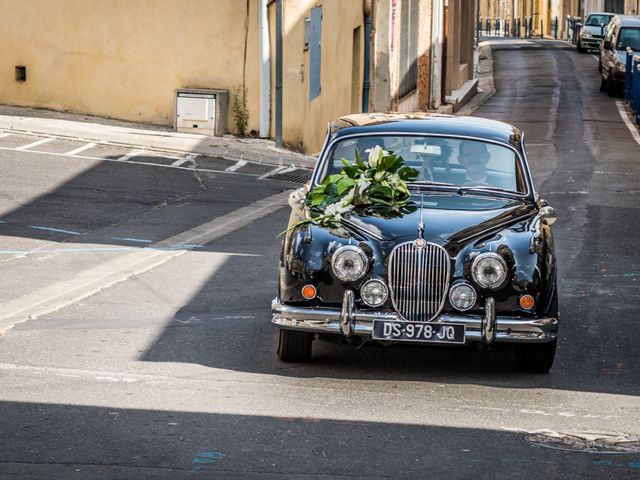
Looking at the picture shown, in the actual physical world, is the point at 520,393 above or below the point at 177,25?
below

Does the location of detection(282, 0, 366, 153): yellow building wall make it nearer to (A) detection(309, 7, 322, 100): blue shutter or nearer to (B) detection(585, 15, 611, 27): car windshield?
(A) detection(309, 7, 322, 100): blue shutter

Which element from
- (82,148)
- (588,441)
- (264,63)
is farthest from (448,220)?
(264,63)

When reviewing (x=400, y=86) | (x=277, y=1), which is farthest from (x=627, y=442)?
(x=400, y=86)

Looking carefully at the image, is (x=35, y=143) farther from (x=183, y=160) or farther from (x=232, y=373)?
(x=232, y=373)

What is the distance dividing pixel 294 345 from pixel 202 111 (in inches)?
585

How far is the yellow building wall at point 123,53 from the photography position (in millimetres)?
23516

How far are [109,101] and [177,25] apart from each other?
1.93 meters

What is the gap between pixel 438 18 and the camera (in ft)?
126

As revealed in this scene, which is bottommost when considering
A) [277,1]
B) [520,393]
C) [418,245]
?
[520,393]

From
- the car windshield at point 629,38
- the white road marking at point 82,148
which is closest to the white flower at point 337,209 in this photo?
the white road marking at point 82,148

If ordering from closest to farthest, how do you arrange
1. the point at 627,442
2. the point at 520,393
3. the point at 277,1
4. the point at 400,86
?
the point at 627,442 → the point at 520,393 → the point at 277,1 → the point at 400,86

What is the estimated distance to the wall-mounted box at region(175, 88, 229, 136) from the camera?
23.2 meters

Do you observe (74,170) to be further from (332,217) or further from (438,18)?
(438,18)

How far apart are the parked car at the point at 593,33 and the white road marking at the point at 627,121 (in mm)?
20757
